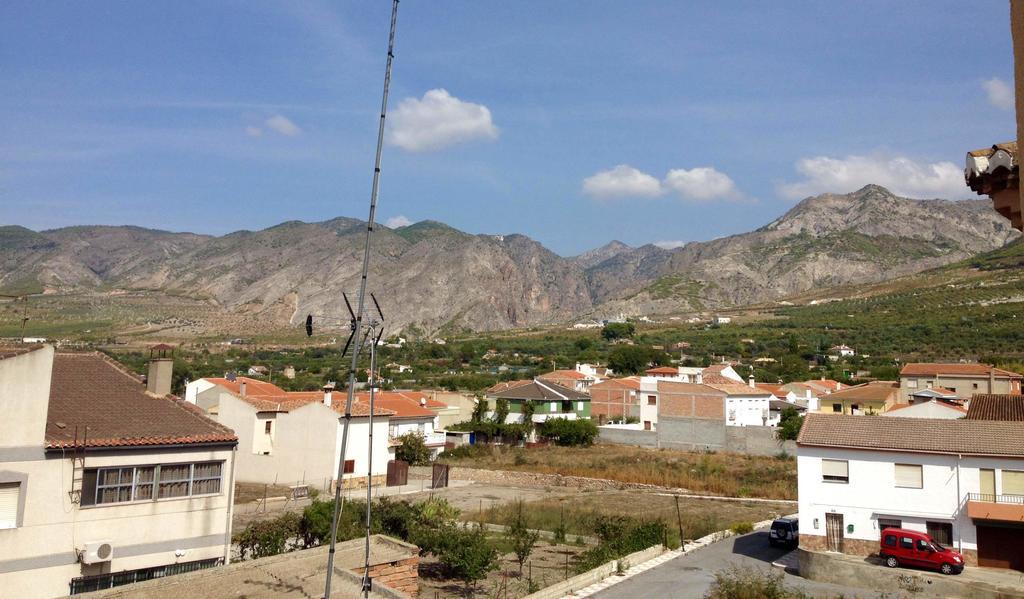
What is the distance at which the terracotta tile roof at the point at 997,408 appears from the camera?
2546 centimetres

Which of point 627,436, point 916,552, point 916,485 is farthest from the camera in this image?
point 627,436

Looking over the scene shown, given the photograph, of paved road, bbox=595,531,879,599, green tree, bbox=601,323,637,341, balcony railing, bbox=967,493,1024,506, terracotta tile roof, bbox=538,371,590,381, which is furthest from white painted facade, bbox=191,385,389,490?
green tree, bbox=601,323,637,341

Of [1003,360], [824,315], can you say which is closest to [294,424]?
[1003,360]

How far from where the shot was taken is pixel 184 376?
221 feet

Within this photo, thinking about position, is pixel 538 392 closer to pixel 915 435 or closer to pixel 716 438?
pixel 716 438

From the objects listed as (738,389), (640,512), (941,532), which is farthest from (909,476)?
(738,389)

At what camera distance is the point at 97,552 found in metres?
14.5

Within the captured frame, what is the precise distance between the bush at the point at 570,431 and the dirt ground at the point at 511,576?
87.3 ft

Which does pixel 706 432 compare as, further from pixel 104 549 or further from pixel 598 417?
pixel 104 549

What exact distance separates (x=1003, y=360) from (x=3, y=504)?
75.5m

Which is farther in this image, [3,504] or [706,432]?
[706,432]

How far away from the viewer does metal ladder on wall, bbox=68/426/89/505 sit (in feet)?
47.8

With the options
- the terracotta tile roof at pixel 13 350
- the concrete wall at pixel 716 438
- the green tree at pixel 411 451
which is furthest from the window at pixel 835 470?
the green tree at pixel 411 451

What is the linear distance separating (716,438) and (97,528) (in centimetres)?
3944
